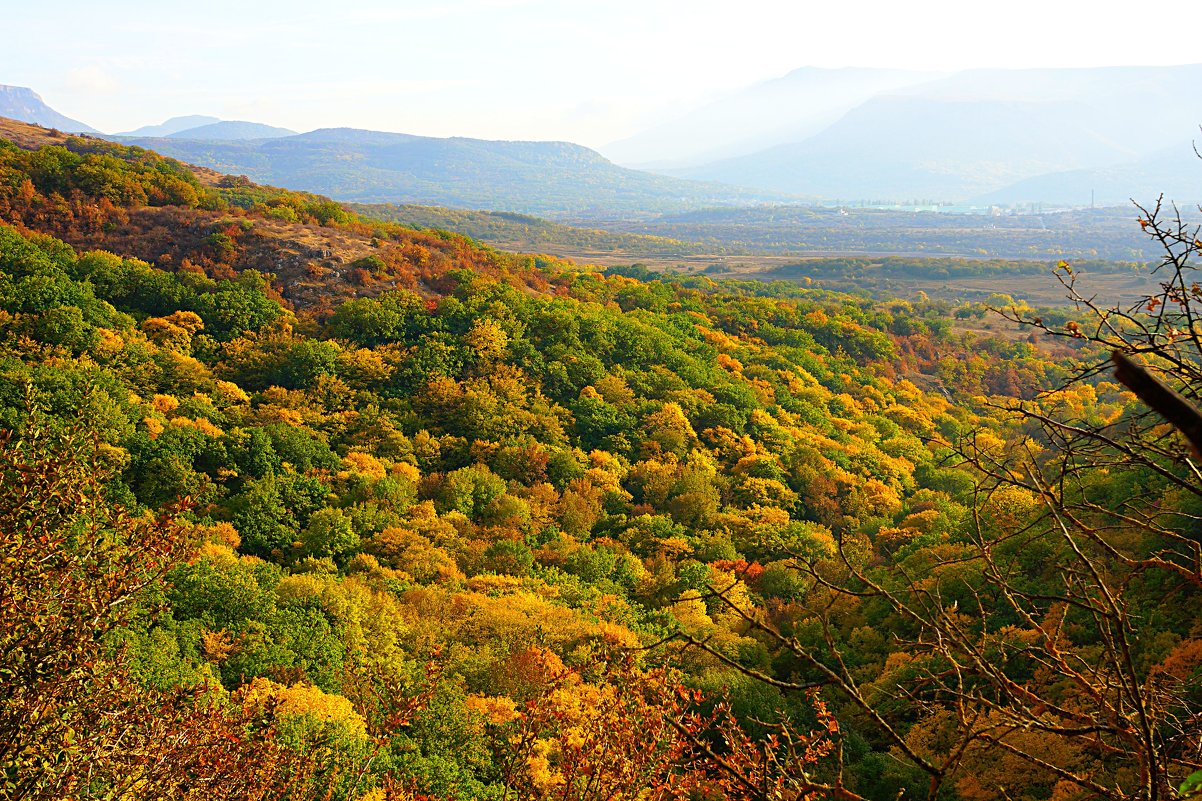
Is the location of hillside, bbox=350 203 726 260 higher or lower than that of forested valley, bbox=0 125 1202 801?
Answer: higher

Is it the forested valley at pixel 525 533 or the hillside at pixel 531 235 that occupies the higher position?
the hillside at pixel 531 235

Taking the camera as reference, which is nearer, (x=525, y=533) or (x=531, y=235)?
(x=525, y=533)

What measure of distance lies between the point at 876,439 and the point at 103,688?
34322mm

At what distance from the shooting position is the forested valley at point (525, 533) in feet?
16.0

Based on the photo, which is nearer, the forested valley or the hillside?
the forested valley

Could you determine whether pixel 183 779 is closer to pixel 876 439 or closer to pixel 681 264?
pixel 876 439

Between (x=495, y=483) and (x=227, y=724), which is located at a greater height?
(x=227, y=724)

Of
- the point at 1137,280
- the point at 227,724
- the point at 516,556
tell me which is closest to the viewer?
the point at 227,724

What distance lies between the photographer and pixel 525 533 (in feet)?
75.5

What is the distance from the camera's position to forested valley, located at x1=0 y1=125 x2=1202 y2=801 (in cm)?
487

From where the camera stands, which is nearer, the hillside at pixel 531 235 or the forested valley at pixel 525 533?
the forested valley at pixel 525 533

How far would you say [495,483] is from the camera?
82.5ft

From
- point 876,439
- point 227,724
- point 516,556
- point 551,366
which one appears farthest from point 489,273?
point 227,724

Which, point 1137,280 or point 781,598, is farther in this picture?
point 1137,280
